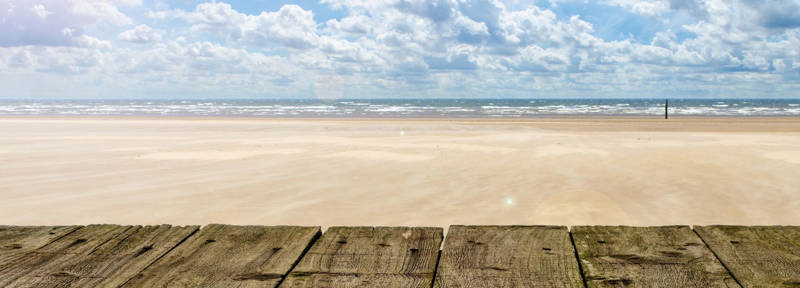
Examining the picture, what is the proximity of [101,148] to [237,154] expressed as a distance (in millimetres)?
3952

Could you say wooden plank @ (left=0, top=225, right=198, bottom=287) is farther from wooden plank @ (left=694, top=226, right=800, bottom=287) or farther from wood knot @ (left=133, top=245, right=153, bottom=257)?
wooden plank @ (left=694, top=226, right=800, bottom=287)

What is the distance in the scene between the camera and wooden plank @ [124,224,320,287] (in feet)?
5.98

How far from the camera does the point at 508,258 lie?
1971mm

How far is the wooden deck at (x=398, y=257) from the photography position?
1.79 m

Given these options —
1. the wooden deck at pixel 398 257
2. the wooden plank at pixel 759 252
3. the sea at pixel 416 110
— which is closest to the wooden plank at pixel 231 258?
the wooden deck at pixel 398 257

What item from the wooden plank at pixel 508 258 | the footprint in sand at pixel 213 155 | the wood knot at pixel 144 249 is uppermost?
the wood knot at pixel 144 249

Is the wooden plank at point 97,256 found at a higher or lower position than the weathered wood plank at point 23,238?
lower

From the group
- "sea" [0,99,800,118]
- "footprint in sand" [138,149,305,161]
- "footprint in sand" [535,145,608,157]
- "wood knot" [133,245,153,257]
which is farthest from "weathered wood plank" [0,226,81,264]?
"sea" [0,99,800,118]

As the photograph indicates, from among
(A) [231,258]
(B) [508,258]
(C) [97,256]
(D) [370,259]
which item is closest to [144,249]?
(C) [97,256]

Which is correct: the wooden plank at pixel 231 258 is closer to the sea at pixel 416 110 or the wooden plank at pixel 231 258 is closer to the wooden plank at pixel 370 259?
the wooden plank at pixel 370 259

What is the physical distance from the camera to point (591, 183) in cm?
891

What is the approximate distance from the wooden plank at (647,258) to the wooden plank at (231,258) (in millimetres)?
1035

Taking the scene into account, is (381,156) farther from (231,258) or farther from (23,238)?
(231,258)

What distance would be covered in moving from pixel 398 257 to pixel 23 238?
5.05 feet
